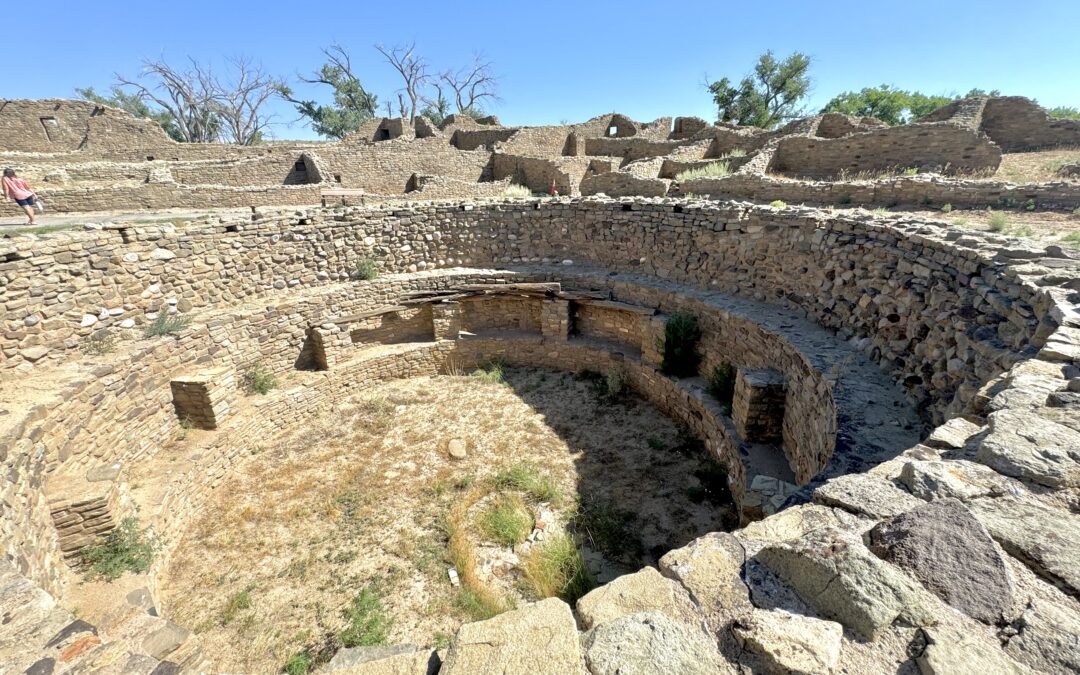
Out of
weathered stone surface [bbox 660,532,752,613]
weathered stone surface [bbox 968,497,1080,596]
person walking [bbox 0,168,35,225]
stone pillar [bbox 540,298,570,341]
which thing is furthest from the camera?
stone pillar [bbox 540,298,570,341]

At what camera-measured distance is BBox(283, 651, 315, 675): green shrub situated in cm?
429

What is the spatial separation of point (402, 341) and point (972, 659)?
974cm

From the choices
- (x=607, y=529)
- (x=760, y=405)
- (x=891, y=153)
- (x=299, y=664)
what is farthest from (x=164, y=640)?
(x=891, y=153)

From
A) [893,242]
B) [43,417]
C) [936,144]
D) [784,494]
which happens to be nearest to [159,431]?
[43,417]

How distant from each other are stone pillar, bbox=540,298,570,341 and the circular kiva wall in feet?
0.28

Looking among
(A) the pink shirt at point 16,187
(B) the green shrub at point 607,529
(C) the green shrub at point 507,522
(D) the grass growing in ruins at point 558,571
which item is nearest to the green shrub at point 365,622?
(C) the green shrub at point 507,522

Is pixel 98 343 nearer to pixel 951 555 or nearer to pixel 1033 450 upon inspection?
pixel 951 555

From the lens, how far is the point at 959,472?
222 cm

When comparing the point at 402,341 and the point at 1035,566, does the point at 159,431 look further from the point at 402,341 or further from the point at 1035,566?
the point at 1035,566

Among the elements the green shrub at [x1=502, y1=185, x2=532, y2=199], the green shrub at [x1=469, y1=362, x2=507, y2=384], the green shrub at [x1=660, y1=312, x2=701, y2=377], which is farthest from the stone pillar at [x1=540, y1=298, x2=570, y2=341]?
the green shrub at [x1=502, y1=185, x2=532, y2=199]

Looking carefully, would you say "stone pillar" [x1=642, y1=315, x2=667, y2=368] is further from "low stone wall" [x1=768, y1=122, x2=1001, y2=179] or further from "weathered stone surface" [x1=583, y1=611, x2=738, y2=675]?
"low stone wall" [x1=768, y1=122, x2=1001, y2=179]

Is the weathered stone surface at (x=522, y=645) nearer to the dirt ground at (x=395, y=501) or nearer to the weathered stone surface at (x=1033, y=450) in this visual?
the weathered stone surface at (x=1033, y=450)

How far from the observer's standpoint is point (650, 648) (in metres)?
1.73

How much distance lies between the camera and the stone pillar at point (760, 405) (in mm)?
5938
